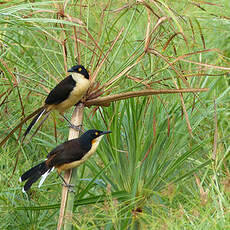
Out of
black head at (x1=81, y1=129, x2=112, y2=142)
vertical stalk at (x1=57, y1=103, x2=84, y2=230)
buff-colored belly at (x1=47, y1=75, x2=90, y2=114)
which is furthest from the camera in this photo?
black head at (x1=81, y1=129, x2=112, y2=142)

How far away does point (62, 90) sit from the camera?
2.14m

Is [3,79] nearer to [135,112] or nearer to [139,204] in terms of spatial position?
[135,112]

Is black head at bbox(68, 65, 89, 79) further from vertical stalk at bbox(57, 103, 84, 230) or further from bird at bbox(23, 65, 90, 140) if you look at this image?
vertical stalk at bbox(57, 103, 84, 230)

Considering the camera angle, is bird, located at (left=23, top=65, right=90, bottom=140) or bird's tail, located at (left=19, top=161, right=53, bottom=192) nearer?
bird, located at (left=23, top=65, right=90, bottom=140)

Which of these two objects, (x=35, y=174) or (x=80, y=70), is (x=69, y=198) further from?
(x=80, y=70)

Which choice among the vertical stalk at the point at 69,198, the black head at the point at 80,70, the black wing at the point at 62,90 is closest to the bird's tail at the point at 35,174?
the vertical stalk at the point at 69,198

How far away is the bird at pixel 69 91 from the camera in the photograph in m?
2.04

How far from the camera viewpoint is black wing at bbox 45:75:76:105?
6.91 feet

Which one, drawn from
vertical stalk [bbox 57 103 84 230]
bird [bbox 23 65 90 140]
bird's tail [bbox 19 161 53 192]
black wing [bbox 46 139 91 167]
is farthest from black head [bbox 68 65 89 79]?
bird's tail [bbox 19 161 53 192]

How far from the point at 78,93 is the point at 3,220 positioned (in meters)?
0.88

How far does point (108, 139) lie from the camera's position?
90.9 inches

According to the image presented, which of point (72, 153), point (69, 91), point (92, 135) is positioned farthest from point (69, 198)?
point (69, 91)

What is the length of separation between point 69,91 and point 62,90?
0.10ft

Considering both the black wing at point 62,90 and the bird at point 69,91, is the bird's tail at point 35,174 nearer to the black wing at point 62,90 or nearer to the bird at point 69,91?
the bird at point 69,91
